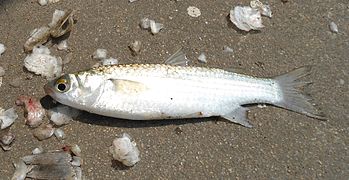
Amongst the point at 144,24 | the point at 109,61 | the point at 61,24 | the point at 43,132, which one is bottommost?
the point at 43,132

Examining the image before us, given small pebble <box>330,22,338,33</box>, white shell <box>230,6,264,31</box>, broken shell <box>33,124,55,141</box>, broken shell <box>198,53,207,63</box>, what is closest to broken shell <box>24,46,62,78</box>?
broken shell <box>33,124,55,141</box>

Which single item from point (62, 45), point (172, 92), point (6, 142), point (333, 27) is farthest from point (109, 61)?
point (333, 27)

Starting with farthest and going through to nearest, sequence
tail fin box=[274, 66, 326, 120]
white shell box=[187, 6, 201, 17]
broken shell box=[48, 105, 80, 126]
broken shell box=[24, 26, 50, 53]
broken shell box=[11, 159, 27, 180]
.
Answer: white shell box=[187, 6, 201, 17]
broken shell box=[24, 26, 50, 53]
tail fin box=[274, 66, 326, 120]
broken shell box=[48, 105, 80, 126]
broken shell box=[11, 159, 27, 180]

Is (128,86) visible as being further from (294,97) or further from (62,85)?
(294,97)

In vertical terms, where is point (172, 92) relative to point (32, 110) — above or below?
above

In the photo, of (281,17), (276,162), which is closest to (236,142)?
(276,162)

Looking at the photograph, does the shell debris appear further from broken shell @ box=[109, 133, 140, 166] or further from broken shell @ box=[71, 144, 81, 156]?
broken shell @ box=[71, 144, 81, 156]

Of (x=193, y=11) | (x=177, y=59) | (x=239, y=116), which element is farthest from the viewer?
(x=193, y=11)
